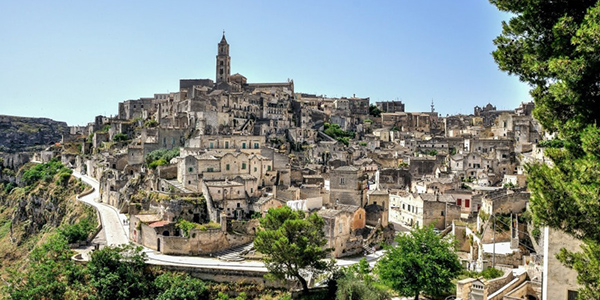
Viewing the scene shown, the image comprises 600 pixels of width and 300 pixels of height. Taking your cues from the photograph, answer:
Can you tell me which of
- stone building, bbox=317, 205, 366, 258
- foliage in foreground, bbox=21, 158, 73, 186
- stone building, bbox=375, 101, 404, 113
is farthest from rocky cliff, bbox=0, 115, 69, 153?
stone building, bbox=317, 205, 366, 258

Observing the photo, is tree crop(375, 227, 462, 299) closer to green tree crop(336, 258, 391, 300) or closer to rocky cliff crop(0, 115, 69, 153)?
green tree crop(336, 258, 391, 300)

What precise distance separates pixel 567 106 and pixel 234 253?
29.9 metres

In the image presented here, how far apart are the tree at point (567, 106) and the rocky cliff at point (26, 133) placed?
133 m

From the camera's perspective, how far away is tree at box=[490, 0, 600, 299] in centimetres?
900

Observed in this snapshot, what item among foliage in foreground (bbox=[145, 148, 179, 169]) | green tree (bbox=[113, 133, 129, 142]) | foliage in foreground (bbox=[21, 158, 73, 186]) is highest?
green tree (bbox=[113, 133, 129, 142])

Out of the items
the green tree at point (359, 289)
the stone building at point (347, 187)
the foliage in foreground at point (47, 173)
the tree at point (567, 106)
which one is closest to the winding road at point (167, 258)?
the stone building at point (347, 187)

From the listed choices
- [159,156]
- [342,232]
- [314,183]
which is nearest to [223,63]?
[159,156]

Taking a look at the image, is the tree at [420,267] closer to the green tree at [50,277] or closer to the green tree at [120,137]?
the green tree at [50,277]

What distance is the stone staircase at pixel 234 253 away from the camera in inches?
1375

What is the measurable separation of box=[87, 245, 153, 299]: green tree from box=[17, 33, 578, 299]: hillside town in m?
3.82

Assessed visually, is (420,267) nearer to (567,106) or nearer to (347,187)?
(567,106)

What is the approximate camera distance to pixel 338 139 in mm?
A: 85000

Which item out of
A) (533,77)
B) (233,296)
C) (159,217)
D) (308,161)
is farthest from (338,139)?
(533,77)

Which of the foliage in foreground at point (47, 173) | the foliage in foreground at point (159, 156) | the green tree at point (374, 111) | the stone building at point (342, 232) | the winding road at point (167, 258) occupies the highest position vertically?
the green tree at point (374, 111)
